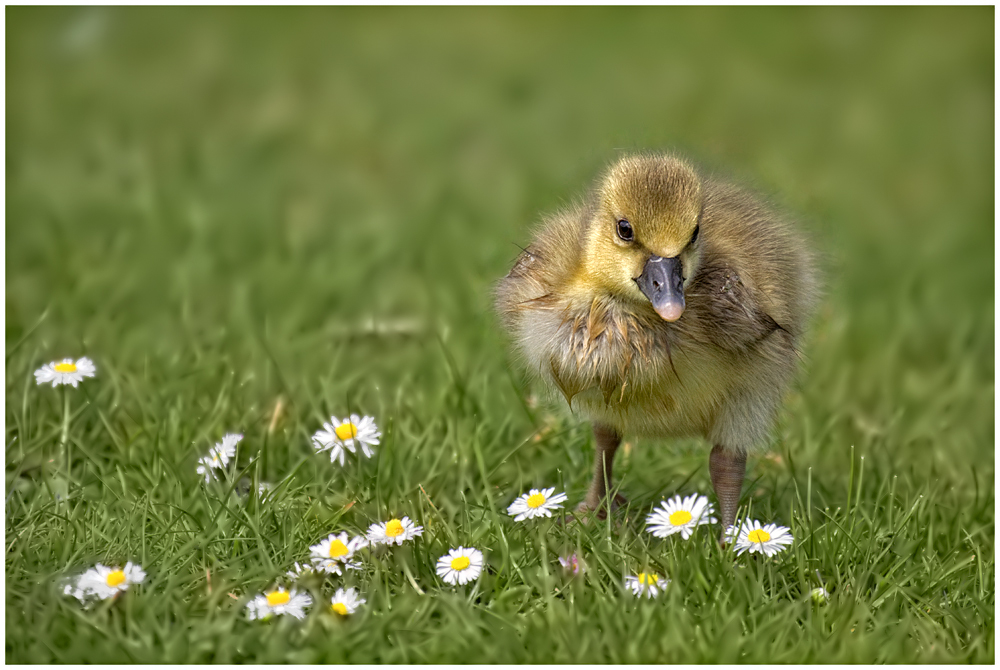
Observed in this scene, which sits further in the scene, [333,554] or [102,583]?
[333,554]

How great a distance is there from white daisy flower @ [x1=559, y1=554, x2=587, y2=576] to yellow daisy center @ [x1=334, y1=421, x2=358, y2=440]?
2.26ft

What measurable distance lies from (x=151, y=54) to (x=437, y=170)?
182 centimetres

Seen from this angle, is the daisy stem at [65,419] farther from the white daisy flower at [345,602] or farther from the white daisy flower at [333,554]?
the white daisy flower at [345,602]

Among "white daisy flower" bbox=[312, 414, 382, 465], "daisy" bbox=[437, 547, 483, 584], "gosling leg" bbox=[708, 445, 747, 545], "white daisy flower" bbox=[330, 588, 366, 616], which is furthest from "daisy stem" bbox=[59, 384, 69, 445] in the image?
"gosling leg" bbox=[708, 445, 747, 545]

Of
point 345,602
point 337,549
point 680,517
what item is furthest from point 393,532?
point 680,517

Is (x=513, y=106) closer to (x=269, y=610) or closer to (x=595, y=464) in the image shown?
(x=595, y=464)

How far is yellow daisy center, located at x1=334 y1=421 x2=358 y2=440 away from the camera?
3.16 m

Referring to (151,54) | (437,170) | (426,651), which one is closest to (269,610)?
(426,651)

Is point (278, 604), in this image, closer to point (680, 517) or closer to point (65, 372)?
point (680, 517)

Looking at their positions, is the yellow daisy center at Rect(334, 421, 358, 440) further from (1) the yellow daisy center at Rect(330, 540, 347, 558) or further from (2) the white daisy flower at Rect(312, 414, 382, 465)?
(1) the yellow daisy center at Rect(330, 540, 347, 558)

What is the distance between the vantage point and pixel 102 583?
2559mm

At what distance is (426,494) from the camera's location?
10.2ft

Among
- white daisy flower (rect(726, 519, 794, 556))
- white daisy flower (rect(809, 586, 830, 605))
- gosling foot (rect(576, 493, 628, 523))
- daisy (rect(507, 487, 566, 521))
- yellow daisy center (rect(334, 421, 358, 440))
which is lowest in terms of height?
white daisy flower (rect(809, 586, 830, 605))

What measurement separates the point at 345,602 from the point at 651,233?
1.04 metres
